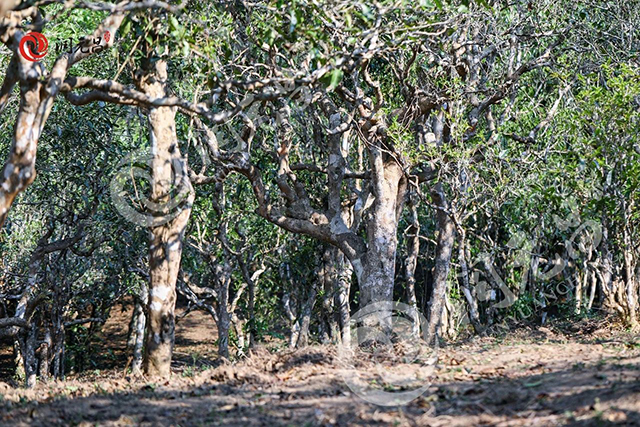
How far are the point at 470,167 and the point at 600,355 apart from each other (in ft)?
14.2

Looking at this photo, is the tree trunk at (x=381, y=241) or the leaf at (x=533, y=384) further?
the tree trunk at (x=381, y=241)

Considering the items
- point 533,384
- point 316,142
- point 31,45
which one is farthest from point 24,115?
point 316,142

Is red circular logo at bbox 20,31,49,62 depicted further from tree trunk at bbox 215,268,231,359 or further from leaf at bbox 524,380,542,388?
tree trunk at bbox 215,268,231,359

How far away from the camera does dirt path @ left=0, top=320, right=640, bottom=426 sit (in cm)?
632

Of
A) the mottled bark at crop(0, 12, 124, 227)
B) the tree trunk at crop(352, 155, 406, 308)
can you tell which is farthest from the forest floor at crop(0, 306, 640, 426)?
the mottled bark at crop(0, 12, 124, 227)

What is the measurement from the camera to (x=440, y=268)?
44.7ft

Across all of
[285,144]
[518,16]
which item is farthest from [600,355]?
[518,16]

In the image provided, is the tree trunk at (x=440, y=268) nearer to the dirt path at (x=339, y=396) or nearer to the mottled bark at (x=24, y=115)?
the dirt path at (x=339, y=396)

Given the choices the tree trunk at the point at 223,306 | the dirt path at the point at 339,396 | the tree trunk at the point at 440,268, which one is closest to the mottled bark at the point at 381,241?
the tree trunk at the point at 440,268

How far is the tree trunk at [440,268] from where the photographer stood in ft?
44.0

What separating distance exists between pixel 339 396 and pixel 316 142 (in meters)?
8.19

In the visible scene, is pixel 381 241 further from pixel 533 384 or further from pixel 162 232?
pixel 533 384

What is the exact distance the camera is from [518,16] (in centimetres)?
1395

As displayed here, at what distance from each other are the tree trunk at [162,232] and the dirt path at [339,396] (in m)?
0.57
